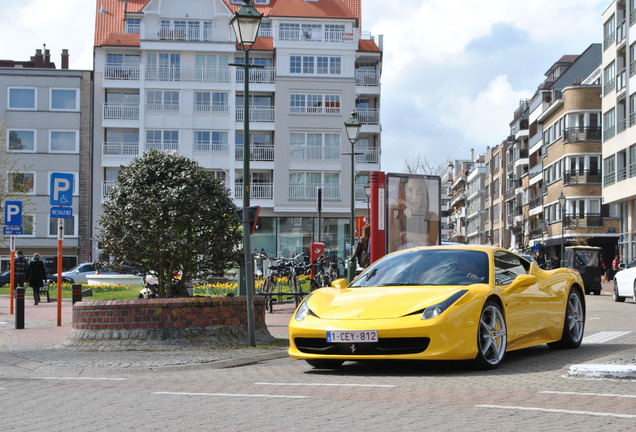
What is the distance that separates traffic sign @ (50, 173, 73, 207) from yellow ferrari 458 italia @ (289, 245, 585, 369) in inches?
385

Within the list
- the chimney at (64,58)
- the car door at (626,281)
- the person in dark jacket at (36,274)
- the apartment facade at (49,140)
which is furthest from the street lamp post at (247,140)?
the chimney at (64,58)

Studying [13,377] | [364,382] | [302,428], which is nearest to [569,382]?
[364,382]

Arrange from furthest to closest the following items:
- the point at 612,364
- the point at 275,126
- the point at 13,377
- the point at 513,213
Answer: the point at 513,213, the point at 275,126, the point at 13,377, the point at 612,364

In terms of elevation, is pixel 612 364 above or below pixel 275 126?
below

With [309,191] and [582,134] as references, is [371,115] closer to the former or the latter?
[309,191]

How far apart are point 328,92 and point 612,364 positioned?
61053 mm

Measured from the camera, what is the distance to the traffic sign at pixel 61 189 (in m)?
19.8

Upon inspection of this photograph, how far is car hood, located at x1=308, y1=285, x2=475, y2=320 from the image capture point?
1014 centimetres

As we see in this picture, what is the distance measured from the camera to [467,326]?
10.1 m

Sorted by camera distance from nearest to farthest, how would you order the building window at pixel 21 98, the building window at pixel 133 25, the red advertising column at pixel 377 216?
the red advertising column at pixel 377 216 → the building window at pixel 21 98 → the building window at pixel 133 25

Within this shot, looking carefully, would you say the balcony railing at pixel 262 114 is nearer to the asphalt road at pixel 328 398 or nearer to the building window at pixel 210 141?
the building window at pixel 210 141

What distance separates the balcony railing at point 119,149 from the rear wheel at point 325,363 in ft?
197

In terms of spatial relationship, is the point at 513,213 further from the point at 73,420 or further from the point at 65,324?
the point at 73,420

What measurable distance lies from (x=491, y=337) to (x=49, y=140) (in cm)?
6438
